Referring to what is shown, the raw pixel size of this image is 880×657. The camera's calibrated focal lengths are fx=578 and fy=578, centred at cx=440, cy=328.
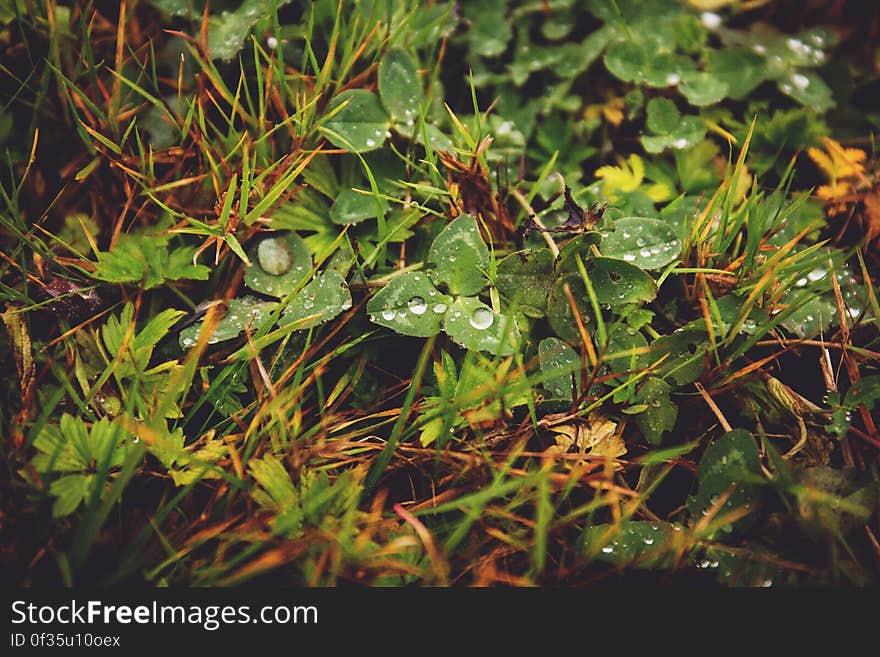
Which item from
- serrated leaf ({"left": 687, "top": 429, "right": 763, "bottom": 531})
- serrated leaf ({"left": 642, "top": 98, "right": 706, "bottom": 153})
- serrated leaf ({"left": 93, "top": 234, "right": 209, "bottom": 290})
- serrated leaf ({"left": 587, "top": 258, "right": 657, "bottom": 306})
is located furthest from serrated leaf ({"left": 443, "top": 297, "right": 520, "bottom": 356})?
serrated leaf ({"left": 642, "top": 98, "right": 706, "bottom": 153})

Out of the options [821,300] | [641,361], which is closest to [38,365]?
[641,361]

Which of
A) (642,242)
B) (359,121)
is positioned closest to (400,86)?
(359,121)

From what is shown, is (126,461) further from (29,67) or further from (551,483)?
(29,67)

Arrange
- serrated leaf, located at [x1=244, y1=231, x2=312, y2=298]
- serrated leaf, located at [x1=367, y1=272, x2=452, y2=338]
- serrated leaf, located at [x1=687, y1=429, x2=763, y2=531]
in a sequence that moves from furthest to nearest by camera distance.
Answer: serrated leaf, located at [x1=244, y1=231, x2=312, y2=298]
serrated leaf, located at [x1=367, y1=272, x2=452, y2=338]
serrated leaf, located at [x1=687, y1=429, x2=763, y2=531]

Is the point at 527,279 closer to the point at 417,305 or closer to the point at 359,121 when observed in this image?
the point at 417,305

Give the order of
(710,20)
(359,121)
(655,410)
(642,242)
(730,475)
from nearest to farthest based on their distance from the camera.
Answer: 1. (730,475)
2. (655,410)
3. (642,242)
4. (359,121)
5. (710,20)

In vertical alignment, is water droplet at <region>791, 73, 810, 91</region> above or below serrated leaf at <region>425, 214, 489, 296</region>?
above

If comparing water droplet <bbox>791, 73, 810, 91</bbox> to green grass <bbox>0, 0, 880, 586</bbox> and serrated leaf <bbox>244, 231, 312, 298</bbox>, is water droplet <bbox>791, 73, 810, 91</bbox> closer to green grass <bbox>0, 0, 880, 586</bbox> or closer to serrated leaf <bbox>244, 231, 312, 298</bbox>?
green grass <bbox>0, 0, 880, 586</bbox>
